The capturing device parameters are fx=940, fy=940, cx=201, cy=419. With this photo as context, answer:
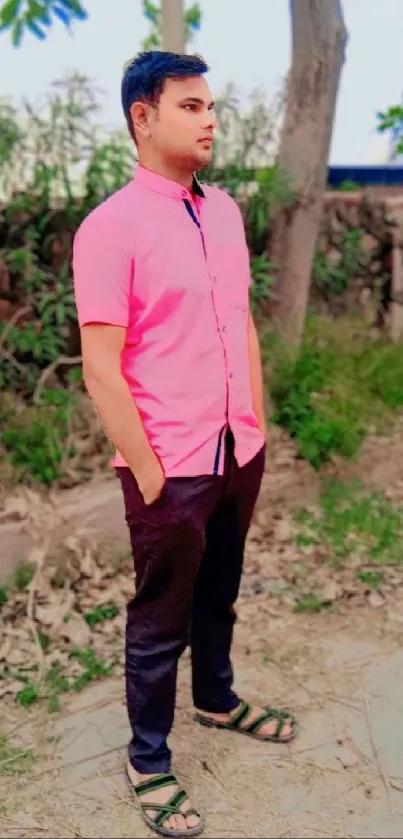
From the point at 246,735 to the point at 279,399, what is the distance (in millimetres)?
2214

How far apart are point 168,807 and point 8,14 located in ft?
11.5

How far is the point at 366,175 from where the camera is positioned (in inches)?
264

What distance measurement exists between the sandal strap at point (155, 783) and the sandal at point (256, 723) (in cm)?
37

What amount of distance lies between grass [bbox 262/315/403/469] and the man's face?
2494 millimetres

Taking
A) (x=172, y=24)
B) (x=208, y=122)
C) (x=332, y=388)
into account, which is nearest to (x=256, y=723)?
(x=208, y=122)

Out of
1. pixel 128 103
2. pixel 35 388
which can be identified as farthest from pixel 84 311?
pixel 35 388

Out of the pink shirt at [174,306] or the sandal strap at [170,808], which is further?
the sandal strap at [170,808]

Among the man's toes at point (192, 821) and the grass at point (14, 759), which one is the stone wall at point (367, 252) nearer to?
the grass at point (14, 759)

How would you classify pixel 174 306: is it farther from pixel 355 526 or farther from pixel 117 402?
pixel 355 526

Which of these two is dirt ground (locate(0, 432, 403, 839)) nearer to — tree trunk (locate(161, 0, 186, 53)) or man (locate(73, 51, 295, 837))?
man (locate(73, 51, 295, 837))

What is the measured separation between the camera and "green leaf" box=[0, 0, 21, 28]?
4289 millimetres

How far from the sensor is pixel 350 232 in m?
5.73

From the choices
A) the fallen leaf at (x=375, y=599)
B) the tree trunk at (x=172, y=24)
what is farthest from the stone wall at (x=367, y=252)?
the fallen leaf at (x=375, y=599)

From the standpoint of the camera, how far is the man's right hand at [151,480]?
2.08m
